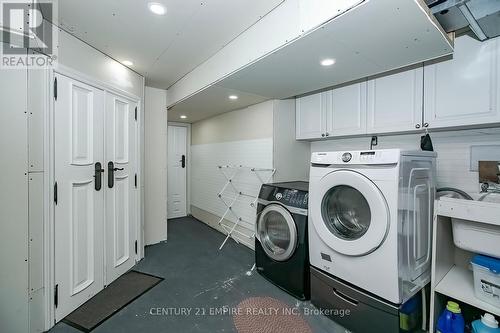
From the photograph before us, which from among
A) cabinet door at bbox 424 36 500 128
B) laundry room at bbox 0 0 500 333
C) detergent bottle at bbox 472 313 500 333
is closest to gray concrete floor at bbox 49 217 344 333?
laundry room at bbox 0 0 500 333

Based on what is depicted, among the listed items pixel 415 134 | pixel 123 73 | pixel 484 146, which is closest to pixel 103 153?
pixel 123 73

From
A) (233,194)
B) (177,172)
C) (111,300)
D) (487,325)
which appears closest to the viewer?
(487,325)

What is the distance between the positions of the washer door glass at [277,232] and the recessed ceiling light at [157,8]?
1782mm

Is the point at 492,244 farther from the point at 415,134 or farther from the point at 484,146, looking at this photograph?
the point at 415,134

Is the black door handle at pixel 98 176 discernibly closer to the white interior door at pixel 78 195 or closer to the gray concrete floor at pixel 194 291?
the white interior door at pixel 78 195

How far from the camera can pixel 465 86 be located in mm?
1552

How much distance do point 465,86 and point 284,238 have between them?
179cm

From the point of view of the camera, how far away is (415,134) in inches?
79.5

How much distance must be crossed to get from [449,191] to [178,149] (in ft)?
13.6

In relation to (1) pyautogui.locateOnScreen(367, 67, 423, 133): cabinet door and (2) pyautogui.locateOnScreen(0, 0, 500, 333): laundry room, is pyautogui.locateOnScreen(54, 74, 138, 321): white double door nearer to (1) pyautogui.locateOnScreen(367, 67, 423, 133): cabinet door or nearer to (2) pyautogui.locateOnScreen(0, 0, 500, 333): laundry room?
(2) pyautogui.locateOnScreen(0, 0, 500, 333): laundry room

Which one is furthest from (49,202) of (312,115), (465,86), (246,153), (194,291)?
(465,86)

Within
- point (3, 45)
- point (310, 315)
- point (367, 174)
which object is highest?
point (3, 45)

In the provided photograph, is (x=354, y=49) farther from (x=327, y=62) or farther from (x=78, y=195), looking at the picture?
(x=78, y=195)

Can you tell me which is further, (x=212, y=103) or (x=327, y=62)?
(x=212, y=103)
